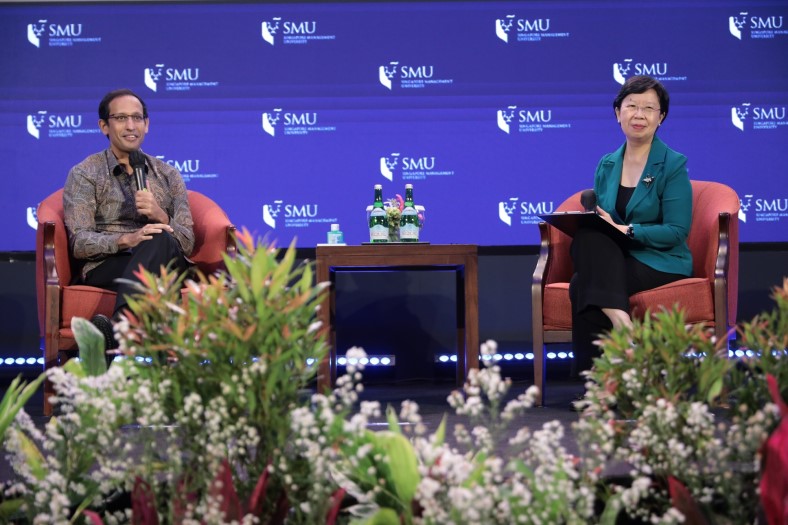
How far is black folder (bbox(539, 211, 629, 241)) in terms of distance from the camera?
3590mm

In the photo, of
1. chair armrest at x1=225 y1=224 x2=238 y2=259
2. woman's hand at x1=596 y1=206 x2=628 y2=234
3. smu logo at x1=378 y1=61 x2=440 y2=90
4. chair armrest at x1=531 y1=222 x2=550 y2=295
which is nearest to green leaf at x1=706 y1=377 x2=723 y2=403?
woman's hand at x1=596 y1=206 x2=628 y2=234

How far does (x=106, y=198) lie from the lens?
4156 millimetres

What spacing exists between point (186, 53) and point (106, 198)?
1384 mm

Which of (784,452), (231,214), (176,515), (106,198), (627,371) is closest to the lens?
(784,452)

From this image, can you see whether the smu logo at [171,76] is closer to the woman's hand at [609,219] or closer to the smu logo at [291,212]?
the smu logo at [291,212]

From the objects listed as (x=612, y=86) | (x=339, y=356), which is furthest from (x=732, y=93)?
(x=339, y=356)

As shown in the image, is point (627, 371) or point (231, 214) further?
point (231, 214)

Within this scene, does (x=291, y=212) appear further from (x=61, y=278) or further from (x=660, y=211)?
(x=660, y=211)

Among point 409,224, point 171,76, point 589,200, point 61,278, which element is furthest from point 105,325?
point 171,76

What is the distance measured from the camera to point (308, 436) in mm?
1838

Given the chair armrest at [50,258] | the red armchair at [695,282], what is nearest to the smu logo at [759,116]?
the red armchair at [695,282]

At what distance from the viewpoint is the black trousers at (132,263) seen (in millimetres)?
3766

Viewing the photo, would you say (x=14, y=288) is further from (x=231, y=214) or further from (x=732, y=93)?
(x=732, y=93)

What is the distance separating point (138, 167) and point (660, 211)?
6.86 feet
